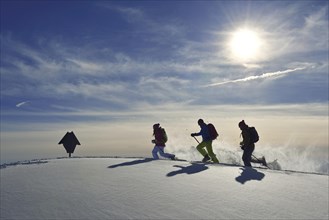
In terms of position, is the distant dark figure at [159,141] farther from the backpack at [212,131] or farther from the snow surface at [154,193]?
the snow surface at [154,193]

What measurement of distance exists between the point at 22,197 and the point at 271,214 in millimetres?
5133

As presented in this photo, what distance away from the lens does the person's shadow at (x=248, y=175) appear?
10.3 metres

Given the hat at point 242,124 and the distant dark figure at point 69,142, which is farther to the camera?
the distant dark figure at point 69,142

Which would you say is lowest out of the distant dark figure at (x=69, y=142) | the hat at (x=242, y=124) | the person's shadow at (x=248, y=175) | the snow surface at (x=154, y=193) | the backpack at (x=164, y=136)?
the snow surface at (x=154, y=193)

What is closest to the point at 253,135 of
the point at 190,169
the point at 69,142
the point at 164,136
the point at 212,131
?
the point at 212,131

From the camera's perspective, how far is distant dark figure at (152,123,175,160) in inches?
602

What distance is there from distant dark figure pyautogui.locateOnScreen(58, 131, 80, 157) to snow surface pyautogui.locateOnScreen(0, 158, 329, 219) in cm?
325

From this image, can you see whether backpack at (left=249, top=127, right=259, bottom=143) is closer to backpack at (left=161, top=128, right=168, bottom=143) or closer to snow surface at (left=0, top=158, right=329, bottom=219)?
snow surface at (left=0, top=158, right=329, bottom=219)

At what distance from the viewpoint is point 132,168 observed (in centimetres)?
1096

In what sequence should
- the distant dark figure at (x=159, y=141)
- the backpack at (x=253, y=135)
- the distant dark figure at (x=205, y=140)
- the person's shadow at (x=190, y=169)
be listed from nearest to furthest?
the person's shadow at (x=190, y=169), the backpack at (x=253, y=135), the distant dark figure at (x=205, y=140), the distant dark figure at (x=159, y=141)

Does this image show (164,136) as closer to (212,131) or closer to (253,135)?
(212,131)

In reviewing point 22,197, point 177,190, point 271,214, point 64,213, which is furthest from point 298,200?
Result: point 22,197

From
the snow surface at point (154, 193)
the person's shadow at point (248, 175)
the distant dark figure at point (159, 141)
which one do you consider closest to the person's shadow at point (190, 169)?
the snow surface at point (154, 193)

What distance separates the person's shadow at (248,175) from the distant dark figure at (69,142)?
6970 mm
